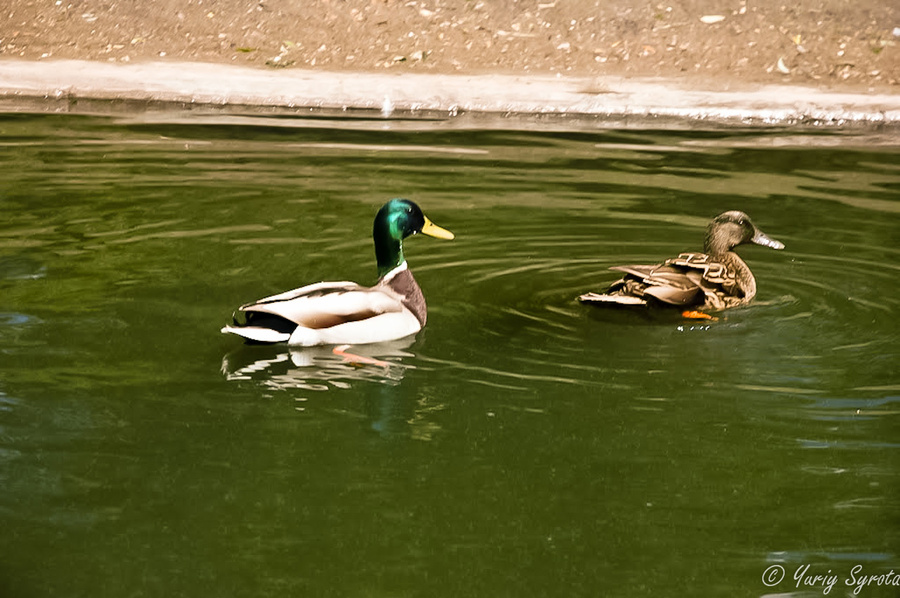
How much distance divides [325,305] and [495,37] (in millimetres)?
9004

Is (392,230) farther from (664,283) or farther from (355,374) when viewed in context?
(664,283)

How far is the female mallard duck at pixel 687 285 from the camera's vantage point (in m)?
7.97

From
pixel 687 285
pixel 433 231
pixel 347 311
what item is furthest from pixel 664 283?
pixel 347 311

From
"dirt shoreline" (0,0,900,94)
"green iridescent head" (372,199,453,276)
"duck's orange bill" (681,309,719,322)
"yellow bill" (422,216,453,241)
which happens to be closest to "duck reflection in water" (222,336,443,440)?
"green iridescent head" (372,199,453,276)

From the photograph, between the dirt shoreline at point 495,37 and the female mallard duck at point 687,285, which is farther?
the dirt shoreline at point 495,37

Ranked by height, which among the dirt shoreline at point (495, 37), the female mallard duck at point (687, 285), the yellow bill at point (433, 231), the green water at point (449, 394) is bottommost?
the green water at point (449, 394)

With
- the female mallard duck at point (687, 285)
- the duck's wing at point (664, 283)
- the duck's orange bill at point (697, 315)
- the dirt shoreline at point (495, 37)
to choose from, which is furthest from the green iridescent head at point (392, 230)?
the dirt shoreline at point (495, 37)

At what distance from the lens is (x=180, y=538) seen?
210 inches

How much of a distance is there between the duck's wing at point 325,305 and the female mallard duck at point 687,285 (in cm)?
122

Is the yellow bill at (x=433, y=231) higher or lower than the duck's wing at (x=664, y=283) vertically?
higher

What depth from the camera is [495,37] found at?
15.9m

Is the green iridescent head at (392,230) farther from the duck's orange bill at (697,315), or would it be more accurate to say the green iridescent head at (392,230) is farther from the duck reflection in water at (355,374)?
the duck's orange bill at (697,315)

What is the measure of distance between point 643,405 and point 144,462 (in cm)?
233

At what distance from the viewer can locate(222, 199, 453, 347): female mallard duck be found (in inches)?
290
